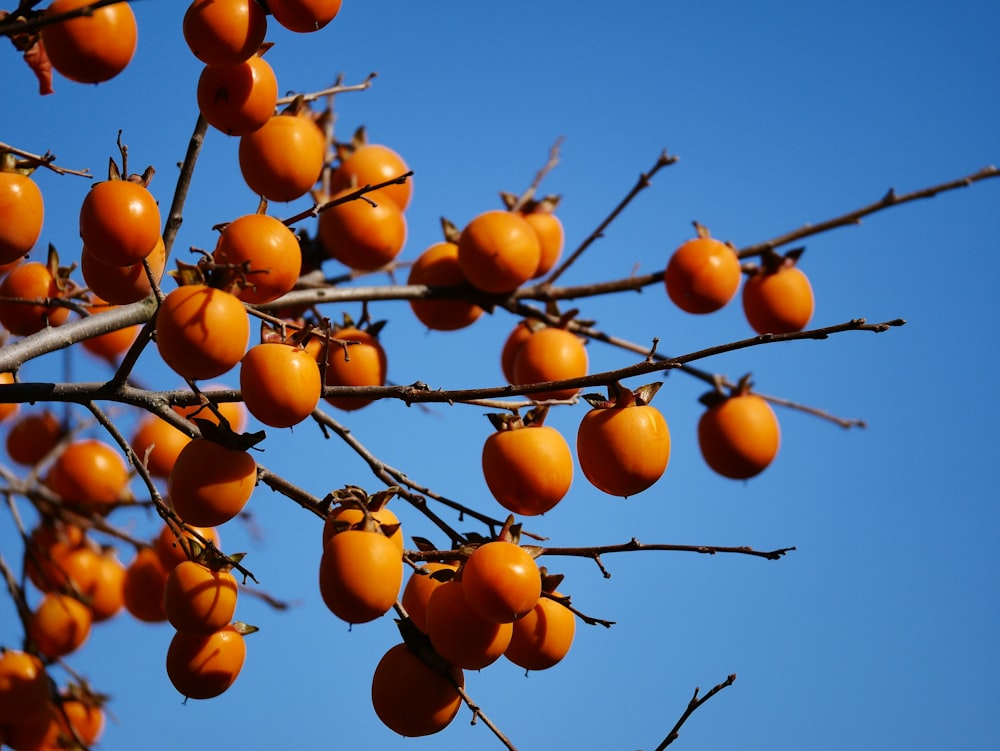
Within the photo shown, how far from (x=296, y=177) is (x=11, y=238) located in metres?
0.67

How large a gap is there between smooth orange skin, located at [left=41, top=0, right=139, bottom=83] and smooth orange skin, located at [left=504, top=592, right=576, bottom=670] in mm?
1444

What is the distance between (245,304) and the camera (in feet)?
6.13

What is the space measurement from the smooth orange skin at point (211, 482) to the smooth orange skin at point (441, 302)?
4.03 feet

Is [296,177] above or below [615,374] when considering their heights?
above

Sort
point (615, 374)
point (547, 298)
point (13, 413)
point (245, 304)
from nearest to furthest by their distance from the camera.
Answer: point (615, 374), point (245, 304), point (547, 298), point (13, 413)

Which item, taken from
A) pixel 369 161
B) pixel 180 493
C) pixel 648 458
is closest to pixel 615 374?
pixel 648 458

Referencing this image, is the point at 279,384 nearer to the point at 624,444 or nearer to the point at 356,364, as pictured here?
the point at 624,444

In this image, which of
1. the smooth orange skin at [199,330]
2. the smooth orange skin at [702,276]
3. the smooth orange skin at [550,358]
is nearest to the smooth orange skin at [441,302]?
the smooth orange skin at [550,358]

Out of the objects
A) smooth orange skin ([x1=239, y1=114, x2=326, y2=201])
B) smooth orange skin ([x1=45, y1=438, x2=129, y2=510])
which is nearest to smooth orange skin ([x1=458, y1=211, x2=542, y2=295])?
smooth orange skin ([x1=239, y1=114, x2=326, y2=201])

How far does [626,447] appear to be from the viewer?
6.31 ft

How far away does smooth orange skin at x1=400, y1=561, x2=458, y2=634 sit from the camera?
2.11 meters

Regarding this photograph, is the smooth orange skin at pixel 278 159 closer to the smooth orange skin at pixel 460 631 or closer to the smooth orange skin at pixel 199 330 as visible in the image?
the smooth orange skin at pixel 199 330

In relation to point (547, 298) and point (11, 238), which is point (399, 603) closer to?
point (11, 238)

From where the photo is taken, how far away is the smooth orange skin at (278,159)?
242cm
